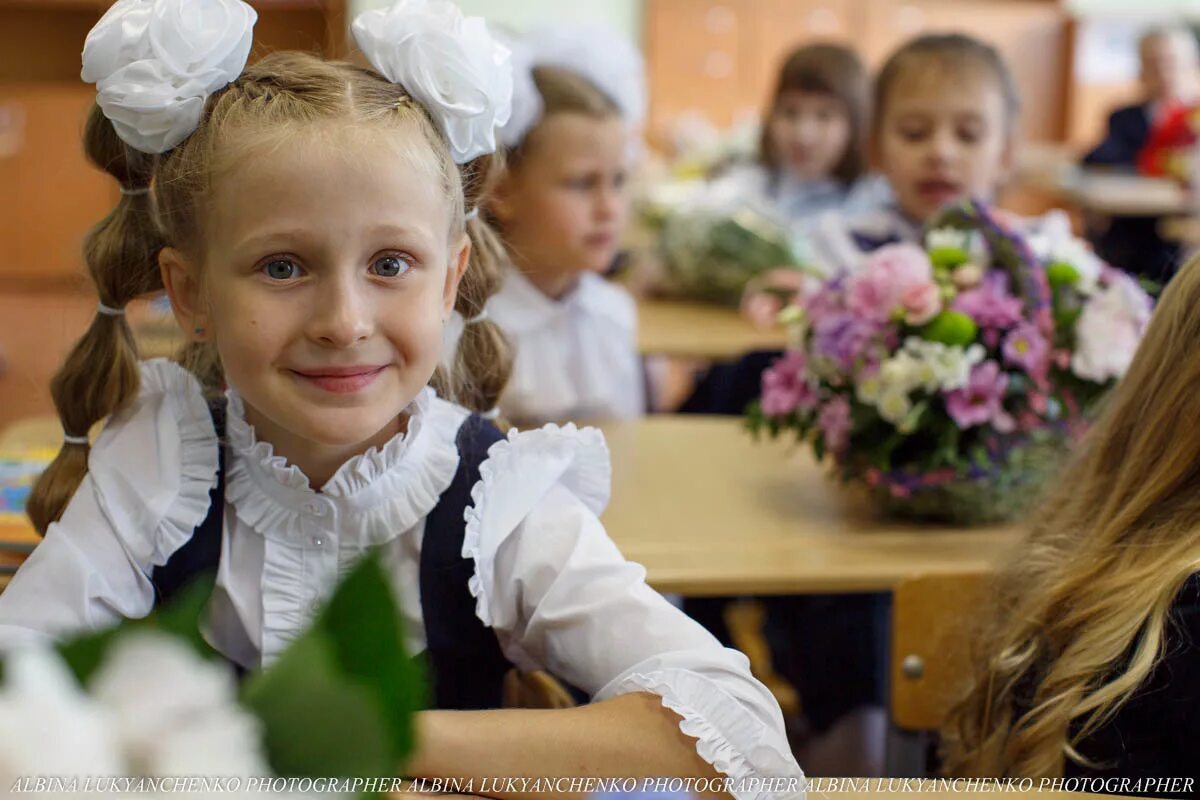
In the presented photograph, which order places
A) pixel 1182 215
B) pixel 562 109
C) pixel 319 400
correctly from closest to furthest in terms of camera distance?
pixel 319 400 → pixel 562 109 → pixel 1182 215

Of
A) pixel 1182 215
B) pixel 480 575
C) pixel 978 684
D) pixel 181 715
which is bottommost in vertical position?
pixel 1182 215

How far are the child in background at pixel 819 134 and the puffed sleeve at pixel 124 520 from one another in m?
3.16

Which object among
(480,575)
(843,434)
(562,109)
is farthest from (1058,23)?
(480,575)

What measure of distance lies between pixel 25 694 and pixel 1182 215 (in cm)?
575

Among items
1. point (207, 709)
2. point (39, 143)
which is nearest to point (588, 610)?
point (207, 709)

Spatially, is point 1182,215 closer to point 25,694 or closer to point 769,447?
point 769,447

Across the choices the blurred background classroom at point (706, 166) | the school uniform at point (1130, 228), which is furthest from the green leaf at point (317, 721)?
the school uniform at point (1130, 228)

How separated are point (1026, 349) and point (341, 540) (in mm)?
960

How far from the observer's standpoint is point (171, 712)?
464 mm

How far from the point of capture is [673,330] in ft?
10.1

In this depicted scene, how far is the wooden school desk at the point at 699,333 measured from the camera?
291 centimetres

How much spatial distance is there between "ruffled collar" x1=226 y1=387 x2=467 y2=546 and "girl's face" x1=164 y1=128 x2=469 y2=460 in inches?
2.9

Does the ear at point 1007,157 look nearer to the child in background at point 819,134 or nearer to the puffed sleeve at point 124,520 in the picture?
the child in background at point 819,134

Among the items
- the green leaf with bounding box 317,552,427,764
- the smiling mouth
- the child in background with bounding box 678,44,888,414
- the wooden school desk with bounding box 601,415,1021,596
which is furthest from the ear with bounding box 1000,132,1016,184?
the green leaf with bounding box 317,552,427,764
